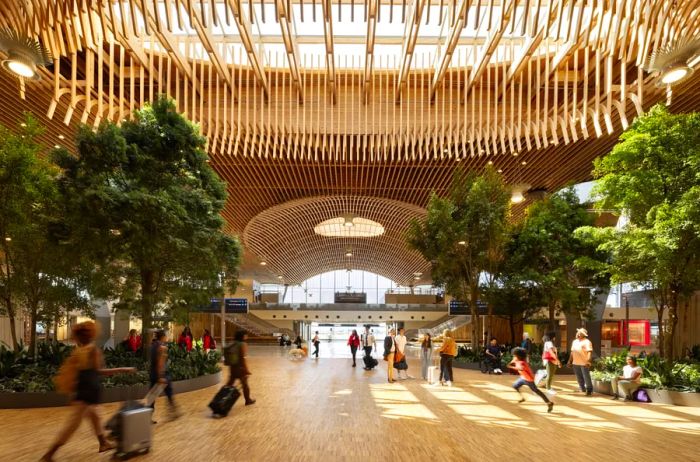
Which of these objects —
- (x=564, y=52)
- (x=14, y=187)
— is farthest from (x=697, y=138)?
(x=14, y=187)

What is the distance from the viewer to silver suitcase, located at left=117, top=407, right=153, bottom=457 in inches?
239

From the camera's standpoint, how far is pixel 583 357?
11.7m

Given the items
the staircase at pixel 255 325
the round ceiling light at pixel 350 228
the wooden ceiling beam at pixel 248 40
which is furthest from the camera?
the staircase at pixel 255 325

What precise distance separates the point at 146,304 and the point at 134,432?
6.38 m

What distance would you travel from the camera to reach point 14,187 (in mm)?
11164

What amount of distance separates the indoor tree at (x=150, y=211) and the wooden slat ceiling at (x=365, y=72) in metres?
0.82

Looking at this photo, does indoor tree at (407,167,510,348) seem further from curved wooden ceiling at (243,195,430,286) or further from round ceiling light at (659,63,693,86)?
round ceiling light at (659,63,693,86)

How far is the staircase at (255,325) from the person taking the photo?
39.5m

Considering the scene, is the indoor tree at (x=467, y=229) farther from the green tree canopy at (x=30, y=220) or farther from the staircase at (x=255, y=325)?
the staircase at (x=255, y=325)

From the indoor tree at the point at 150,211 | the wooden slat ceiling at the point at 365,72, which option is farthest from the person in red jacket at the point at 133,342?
the wooden slat ceiling at the point at 365,72

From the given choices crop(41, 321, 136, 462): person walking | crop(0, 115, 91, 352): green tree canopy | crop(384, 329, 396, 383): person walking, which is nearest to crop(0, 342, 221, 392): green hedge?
crop(0, 115, 91, 352): green tree canopy

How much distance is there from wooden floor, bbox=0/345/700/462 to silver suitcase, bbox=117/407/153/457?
0.51 ft

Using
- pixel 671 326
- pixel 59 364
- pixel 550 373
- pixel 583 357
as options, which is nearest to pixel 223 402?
pixel 59 364

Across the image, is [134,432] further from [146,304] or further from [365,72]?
[365,72]
